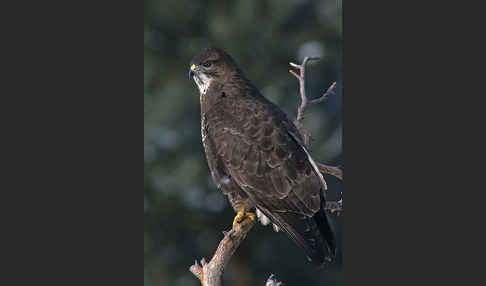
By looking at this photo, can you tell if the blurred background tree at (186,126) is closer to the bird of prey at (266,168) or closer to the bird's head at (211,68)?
the bird's head at (211,68)

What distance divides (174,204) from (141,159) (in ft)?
1.70

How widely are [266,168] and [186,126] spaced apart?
0.89 meters

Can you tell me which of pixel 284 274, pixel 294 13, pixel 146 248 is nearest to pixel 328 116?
pixel 294 13

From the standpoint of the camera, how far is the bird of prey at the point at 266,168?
3.99 meters

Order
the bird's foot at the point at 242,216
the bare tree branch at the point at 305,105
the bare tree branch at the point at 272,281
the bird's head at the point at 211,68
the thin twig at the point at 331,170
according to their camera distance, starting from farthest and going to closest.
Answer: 1. the bird's head at the point at 211,68
2. the bird's foot at the point at 242,216
3. the bare tree branch at the point at 305,105
4. the thin twig at the point at 331,170
5. the bare tree branch at the point at 272,281

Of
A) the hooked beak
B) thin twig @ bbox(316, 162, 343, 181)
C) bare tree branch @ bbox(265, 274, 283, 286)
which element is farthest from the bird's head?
bare tree branch @ bbox(265, 274, 283, 286)

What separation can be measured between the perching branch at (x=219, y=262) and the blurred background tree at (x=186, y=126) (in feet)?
0.38

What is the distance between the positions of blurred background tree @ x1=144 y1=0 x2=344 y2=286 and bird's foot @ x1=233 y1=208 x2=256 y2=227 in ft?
0.39

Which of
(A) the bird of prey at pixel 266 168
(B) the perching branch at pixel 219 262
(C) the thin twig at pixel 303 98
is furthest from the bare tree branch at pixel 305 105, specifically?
(B) the perching branch at pixel 219 262

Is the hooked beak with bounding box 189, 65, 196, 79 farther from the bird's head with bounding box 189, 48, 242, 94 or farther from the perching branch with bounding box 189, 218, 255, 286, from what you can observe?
the perching branch with bounding box 189, 218, 255, 286

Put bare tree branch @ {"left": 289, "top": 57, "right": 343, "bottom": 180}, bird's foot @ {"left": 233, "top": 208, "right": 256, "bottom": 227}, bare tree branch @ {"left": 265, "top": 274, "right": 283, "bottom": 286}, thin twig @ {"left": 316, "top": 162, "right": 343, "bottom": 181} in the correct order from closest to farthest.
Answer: bare tree branch @ {"left": 265, "top": 274, "right": 283, "bottom": 286} < thin twig @ {"left": 316, "top": 162, "right": 343, "bottom": 181} < bare tree branch @ {"left": 289, "top": 57, "right": 343, "bottom": 180} < bird's foot @ {"left": 233, "top": 208, "right": 256, "bottom": 227}

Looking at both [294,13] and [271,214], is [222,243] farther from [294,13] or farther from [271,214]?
[294,13]

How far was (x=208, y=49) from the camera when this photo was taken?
14.9ft

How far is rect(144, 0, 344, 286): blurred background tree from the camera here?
4.25 meters
